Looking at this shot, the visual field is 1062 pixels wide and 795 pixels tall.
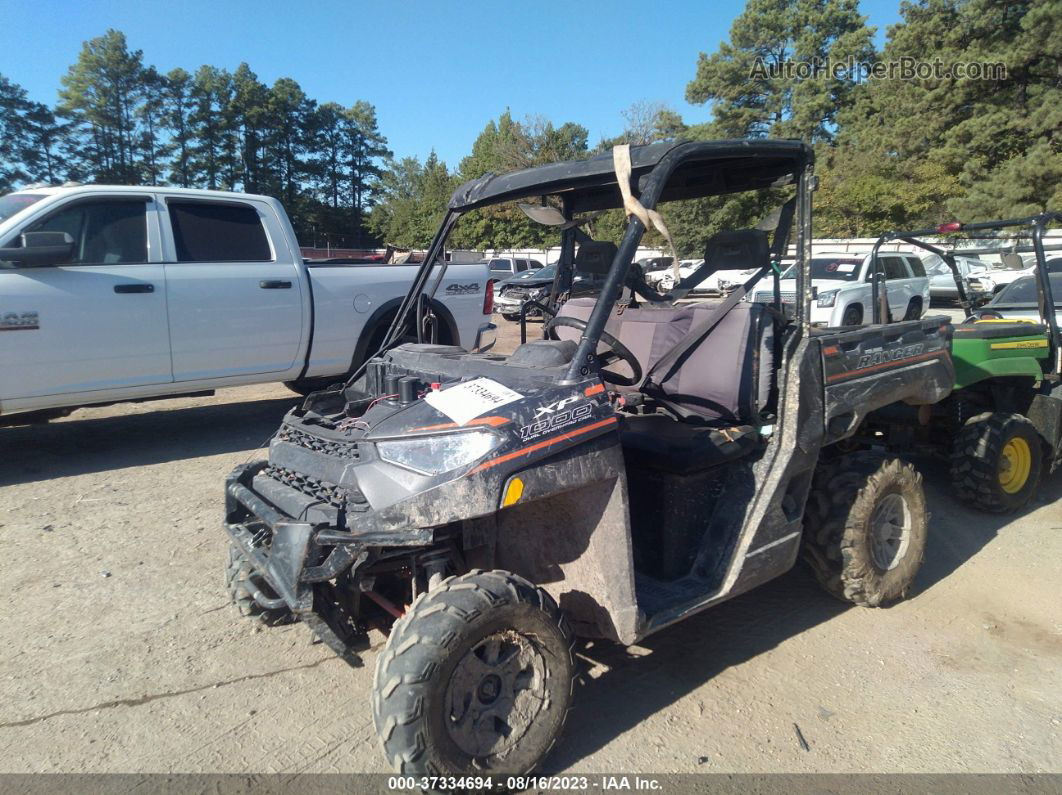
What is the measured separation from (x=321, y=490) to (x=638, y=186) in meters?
1.67

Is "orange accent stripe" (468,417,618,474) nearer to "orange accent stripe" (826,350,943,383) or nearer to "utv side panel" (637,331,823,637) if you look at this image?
"utv side panel" (637,331,823,637)

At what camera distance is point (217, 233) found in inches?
254

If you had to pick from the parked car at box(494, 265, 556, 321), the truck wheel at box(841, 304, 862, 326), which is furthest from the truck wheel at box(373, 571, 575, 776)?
the parked car at box(494, 265, 556, 321)

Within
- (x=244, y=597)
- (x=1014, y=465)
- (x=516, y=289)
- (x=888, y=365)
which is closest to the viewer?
(x=244, y=597)

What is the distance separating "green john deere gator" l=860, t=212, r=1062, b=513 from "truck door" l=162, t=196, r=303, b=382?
4.90 meters

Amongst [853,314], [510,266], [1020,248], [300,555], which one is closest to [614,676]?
[300,555]

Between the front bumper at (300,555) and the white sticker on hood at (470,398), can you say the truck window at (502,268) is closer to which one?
the white sticker on hood at (470,398)

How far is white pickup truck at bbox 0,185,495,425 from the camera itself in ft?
17.9

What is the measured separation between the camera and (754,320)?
3525 mm

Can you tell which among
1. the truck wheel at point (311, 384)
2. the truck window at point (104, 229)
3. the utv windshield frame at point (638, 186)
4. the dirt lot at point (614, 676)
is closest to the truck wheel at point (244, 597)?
the dirt lot at point (614, 676)

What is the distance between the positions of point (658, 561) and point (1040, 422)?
385 centimetres

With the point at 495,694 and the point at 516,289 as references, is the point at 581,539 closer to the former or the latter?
the point at 495,694

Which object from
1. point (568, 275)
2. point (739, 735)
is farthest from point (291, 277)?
point (739, 735)

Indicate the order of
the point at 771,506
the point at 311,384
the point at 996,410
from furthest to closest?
1. the point at 311,384
2. the point at 996,410
3. the point at 771,506
